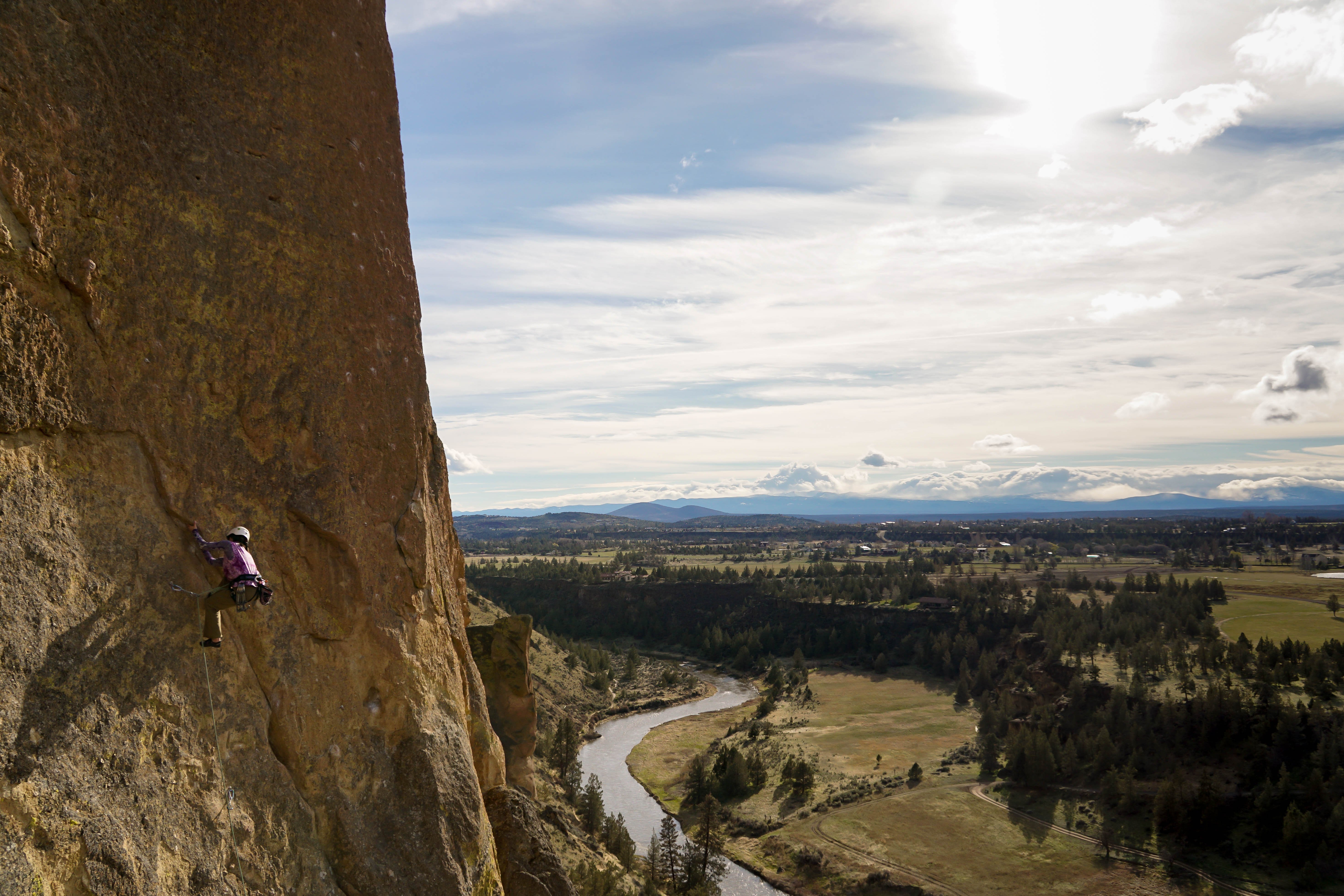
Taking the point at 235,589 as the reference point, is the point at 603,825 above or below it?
below

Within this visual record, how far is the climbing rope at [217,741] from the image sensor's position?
39.9ft

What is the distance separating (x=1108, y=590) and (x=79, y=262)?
555 feet

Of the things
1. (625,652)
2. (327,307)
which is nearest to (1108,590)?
(625,652)

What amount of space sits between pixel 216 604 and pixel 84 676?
1.85 meters

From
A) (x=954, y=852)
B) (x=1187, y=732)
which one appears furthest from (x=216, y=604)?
(x=1187, y=732)

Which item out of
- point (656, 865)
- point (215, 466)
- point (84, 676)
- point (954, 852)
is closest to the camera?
point (84, 676)

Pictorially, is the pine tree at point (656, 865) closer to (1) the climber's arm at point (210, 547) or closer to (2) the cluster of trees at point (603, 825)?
(2) the cluster of trees at point (603, 825)

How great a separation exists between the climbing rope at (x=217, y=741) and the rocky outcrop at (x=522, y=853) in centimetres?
884

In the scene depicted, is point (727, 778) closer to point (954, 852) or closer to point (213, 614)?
point (954, 852)

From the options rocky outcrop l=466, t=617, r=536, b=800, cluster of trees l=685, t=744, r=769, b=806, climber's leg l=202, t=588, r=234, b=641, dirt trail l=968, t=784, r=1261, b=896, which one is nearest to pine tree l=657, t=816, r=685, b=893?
cluster of trees l=685, t=744, r=769, b=806

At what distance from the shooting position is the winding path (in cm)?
5400

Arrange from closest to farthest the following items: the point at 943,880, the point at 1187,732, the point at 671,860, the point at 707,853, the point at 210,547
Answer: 1. the point at 210,547
2. the point at 671,860
3. the point at 943,880
4. the point at 707,853
5. the point at 1187,732

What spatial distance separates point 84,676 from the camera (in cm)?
1079

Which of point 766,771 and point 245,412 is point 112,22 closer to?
point 245,412
